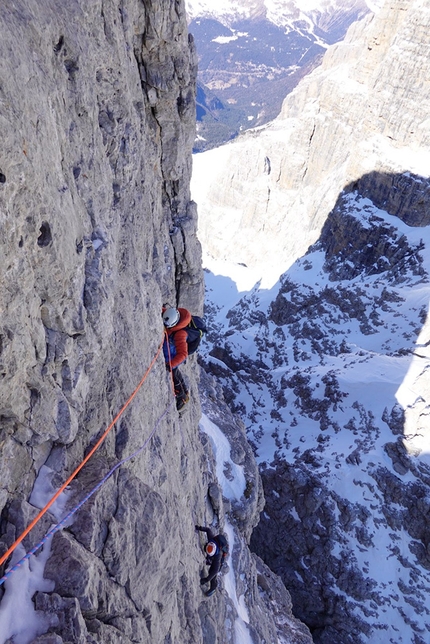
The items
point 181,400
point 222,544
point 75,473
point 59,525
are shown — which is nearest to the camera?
point 59,525

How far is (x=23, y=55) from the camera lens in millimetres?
4965

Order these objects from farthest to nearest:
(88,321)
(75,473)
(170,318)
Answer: (170,318) → (88,321) → (75,473)

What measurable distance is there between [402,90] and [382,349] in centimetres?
4613

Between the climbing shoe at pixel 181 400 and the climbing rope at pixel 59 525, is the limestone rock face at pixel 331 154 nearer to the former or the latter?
the climbing shoe at pixel 181 400

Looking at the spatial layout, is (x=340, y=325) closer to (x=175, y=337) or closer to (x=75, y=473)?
(x=175, y=337)

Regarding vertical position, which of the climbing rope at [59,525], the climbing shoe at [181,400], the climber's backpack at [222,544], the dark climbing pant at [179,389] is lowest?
the climber's backpack at [222,544]

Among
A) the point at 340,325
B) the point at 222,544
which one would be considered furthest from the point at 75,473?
the point at 340,325

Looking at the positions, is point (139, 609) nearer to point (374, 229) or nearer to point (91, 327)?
point (91, 327)

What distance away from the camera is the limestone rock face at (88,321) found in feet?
16.6

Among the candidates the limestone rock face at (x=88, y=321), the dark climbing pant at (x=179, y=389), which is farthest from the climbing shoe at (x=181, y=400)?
the limestone rock face at (x=88, y=321)

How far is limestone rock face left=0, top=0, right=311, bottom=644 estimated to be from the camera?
5047mm

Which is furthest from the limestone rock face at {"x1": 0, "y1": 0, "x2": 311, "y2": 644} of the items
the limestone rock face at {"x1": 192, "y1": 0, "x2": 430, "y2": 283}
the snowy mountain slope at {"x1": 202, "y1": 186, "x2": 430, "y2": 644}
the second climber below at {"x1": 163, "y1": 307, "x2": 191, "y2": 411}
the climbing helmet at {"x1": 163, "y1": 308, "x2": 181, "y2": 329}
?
the limestone rock face at {"x1": 192, "y1": 0, "x2": 430, "y2": 283}

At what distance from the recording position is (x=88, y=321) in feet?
21.5

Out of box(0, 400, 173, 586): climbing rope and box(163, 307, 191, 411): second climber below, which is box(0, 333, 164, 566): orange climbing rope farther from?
box(163, 307, 191, 411): second climber below
